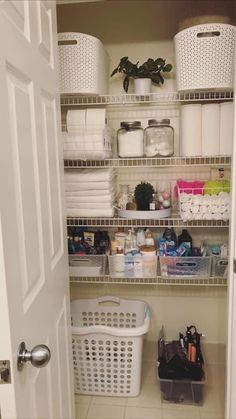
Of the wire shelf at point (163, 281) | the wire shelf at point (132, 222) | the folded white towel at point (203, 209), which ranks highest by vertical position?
the folded white towel at point (203, 209)

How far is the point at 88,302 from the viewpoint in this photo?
2.10m

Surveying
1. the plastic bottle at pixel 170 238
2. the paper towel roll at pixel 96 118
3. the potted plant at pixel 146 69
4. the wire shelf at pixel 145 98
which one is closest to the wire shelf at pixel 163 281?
the plastic bottle at pixel 170 238

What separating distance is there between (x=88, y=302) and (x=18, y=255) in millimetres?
1359

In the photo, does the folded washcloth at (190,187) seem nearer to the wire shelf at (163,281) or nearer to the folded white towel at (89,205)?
the folded white towel at (89,205)

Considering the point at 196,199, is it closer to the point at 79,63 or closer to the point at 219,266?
the point at 219,266

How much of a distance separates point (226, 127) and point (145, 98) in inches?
18.4

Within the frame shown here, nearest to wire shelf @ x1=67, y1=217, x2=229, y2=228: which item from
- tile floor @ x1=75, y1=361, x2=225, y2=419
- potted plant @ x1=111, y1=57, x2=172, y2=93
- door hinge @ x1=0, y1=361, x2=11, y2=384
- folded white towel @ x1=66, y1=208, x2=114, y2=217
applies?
folded white towel @ x1=66, y1=208, x2=114, y2=217

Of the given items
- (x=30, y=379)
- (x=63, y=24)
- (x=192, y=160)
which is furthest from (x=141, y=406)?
(x=63, y=24)

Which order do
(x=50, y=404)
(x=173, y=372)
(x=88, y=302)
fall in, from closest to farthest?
1. (x=50, y=404)
2. (x=173, y=372)
3. (x=88, y=302)

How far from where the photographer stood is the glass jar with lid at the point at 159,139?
1761 millimetres

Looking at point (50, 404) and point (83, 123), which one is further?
point (83, 123)

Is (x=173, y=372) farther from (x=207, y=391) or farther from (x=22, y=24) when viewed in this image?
(x=22, y=24)

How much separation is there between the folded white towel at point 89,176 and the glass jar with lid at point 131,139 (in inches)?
5.7

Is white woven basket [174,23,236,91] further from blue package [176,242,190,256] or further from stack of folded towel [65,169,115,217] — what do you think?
blue package [176,242,190,256]
